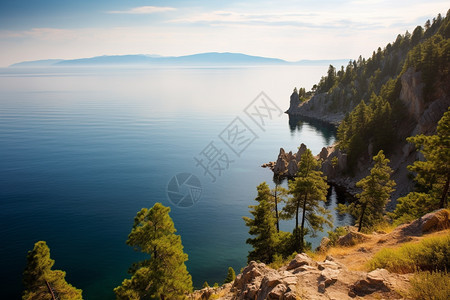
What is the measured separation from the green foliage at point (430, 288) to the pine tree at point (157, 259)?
15052mm

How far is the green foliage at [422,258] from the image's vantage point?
34.0 ft

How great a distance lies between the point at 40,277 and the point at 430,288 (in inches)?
993

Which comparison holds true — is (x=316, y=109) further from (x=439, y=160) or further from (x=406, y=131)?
(x=439, y=160)

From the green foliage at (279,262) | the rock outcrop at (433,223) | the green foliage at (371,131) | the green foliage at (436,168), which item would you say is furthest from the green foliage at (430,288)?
the green foliage at (371,131)

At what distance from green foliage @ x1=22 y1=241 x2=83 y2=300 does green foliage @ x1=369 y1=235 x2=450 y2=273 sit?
23.0 m

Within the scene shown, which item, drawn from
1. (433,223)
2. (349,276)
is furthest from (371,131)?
(349,276)

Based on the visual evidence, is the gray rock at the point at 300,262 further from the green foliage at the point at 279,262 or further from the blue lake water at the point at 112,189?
the blue lake water at the point at 112,189

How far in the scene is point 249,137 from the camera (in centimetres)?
11781

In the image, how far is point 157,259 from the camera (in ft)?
66.7

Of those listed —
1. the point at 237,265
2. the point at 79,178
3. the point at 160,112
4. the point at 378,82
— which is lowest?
the point at 237,265

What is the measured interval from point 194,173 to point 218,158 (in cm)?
1667

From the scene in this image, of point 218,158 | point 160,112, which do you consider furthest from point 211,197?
point 160,112

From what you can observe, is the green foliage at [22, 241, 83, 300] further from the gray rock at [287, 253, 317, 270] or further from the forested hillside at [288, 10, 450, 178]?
the forested hillside at [288, 10, 450, 178]

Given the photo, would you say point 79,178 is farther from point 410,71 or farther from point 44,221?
point 410,71
